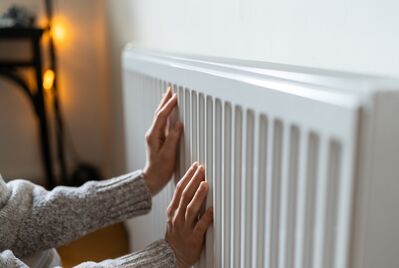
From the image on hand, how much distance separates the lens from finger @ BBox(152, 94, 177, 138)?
0.67 meters

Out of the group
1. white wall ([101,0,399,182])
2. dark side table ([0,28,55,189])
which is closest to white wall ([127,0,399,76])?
white wall ([101,0,399,182])

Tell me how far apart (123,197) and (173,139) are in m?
0.14

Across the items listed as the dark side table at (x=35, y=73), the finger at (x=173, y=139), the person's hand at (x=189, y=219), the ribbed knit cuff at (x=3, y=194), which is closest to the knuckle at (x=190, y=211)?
the person's hand at (x=189, y=219)

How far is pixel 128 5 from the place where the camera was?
4.76 ft

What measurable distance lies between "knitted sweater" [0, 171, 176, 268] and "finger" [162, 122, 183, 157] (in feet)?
0.29

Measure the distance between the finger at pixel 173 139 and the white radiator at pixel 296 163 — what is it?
0.23 ft

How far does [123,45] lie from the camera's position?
1.57 meters

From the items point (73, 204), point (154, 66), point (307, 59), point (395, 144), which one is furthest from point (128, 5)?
point (395, 144)

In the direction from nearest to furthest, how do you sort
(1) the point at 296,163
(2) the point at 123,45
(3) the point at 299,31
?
1. (1) the point at 296,163
2. (3) the point at 299,31
3. (2) the point at 123,45

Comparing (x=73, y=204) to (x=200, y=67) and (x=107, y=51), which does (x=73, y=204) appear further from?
(x=107, y=51)

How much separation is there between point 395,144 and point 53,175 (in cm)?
176

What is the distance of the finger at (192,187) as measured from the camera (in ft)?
1.87

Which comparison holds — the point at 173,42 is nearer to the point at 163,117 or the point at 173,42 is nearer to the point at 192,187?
the point at 163,117

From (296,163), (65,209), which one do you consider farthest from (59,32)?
(296,163)
